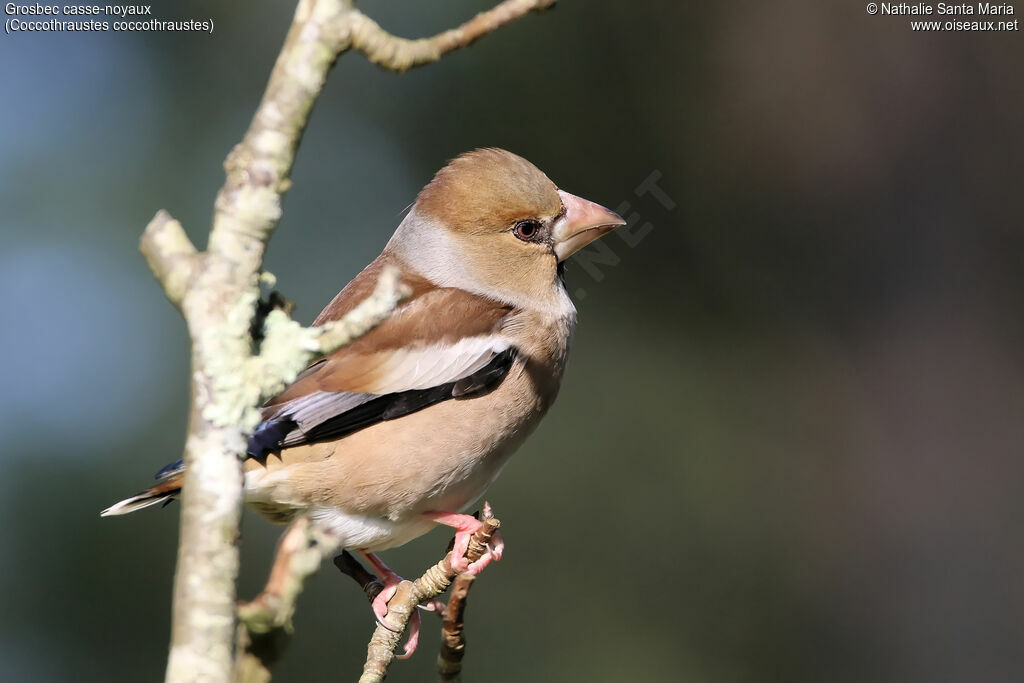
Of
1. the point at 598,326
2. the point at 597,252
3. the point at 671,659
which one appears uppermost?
the point at 597,252

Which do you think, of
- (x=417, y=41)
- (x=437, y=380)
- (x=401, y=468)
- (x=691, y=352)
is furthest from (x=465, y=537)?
(x=691, y=352)

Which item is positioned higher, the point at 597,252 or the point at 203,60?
the point at 203,60

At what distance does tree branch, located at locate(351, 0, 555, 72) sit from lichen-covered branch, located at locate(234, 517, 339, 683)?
724mm

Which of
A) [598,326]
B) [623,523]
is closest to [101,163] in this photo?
[598,326]

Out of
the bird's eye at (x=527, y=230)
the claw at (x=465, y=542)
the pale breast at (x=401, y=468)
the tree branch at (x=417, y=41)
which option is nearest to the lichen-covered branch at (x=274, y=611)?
the tree branch at (x=417, y=41)

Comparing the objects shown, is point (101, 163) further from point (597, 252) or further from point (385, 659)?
point (385, 659)

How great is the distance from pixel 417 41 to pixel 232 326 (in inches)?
21.2

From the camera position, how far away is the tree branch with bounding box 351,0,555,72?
5.04ft

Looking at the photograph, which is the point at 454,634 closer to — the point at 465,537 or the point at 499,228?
the point at 465,537

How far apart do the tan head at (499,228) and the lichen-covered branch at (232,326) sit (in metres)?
2.15

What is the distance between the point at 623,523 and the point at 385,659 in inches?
193

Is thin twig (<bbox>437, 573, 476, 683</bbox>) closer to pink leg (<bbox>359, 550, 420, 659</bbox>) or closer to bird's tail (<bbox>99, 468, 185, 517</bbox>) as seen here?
pink leg (<bbox>359, 550, 420, 659</bbox>)

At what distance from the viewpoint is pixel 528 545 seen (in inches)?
269

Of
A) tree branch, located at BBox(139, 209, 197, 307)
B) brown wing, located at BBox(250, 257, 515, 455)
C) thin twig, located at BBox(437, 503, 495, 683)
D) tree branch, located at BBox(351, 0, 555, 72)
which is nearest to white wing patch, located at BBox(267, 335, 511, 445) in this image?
brown wing, located at BBox(250, 257, 515, 455)
